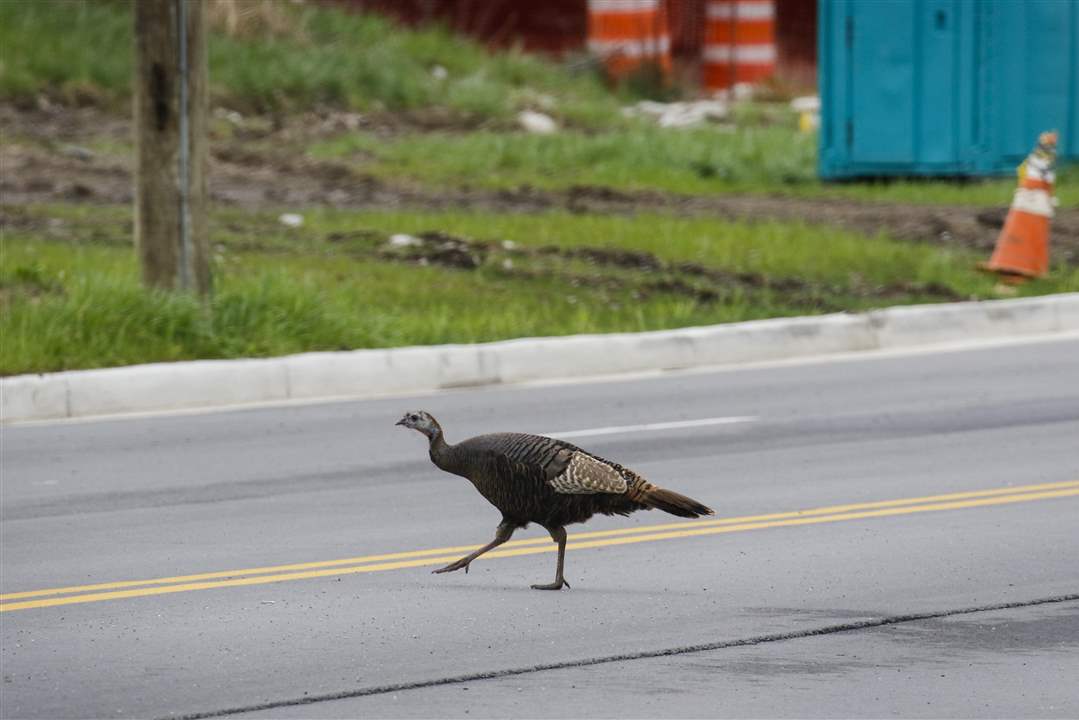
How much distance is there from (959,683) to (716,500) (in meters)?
3.05

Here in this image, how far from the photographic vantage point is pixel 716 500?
9.35m

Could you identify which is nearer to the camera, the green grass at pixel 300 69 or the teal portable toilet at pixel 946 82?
the teal portable toilet at pixel 946 82

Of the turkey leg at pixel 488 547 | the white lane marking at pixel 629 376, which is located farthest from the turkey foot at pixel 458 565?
the white lane marking at pixel 629 376

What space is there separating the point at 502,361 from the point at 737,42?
20096 millimetres

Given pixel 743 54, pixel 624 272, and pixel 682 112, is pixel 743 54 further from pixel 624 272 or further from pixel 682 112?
pixel 624 272

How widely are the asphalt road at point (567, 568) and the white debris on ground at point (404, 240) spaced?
4744mm

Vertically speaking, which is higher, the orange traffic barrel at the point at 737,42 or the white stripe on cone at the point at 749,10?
the white stripe on cone at the point at 749,10

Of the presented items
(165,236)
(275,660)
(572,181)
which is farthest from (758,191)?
(275,660)

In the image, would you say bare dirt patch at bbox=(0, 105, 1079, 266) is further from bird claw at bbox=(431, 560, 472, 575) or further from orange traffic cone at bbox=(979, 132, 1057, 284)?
bird claw at bbox=(431, 560, 472, 575)

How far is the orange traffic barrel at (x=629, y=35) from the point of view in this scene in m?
31.5

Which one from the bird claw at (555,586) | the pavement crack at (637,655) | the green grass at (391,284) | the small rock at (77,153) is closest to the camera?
the pavement crack at (637,655)

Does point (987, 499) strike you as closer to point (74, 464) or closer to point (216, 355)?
point (74, 464)

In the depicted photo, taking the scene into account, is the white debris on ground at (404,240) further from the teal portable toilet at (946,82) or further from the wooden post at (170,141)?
the teal portable toilet at (946,82)

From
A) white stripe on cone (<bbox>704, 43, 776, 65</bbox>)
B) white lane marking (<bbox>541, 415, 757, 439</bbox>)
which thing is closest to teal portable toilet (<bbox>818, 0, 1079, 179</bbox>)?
white lane marking (<bbox>541, 415, 757, 439</bbox>)
